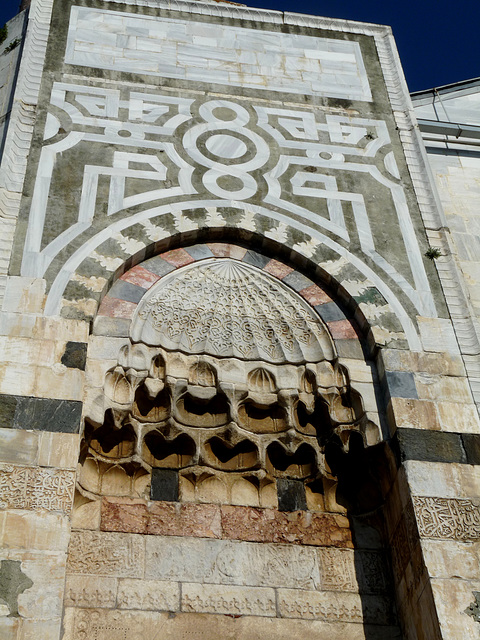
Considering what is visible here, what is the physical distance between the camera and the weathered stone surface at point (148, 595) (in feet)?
19.7

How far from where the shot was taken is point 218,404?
696 cm

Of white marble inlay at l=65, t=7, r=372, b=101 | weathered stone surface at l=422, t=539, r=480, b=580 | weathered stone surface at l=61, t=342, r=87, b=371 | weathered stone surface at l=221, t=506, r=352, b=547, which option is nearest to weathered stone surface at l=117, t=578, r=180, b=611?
weathered stone surface at l=221, t=506, r=352, b=547

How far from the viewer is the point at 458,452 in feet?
21.1

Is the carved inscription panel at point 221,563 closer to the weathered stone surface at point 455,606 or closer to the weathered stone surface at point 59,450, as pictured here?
the weathered stone surface at point 59,450

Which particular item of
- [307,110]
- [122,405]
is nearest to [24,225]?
[122,405]

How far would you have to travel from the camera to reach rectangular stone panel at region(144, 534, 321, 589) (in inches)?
246

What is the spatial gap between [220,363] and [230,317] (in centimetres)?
52

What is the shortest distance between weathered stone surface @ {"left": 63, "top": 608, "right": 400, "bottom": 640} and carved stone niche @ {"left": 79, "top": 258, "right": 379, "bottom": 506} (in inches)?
34.7

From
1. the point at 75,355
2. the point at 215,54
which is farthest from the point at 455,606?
the point at 215,54

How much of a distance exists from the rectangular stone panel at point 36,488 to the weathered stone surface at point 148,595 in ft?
2.77

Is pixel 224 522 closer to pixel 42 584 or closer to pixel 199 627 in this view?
pixel 199 627

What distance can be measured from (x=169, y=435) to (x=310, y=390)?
1181 mm

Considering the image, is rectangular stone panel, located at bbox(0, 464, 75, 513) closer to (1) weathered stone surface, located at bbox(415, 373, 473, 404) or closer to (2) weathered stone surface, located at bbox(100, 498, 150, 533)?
(2) weathered stone surface, located at bbox(100, 498, 150, 533)

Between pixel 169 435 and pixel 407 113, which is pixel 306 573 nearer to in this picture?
pixel 169 435
